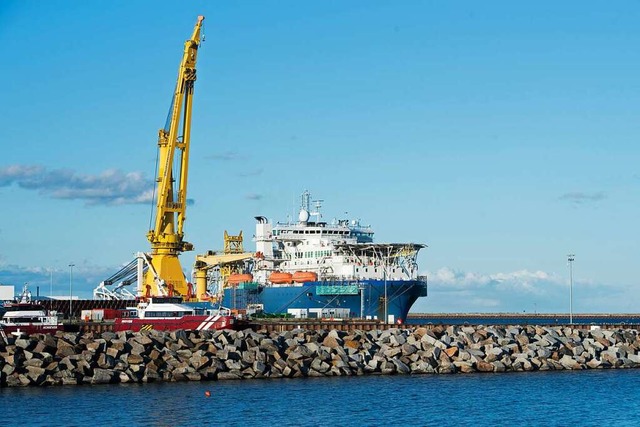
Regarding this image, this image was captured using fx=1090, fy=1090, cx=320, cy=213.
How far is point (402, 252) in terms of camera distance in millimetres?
95188

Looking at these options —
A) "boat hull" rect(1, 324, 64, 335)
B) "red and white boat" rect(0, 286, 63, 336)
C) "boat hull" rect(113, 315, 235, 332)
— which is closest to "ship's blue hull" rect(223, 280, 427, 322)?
"boat hull" rect(113, 315, 235, 332)

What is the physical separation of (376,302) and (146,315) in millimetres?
32887

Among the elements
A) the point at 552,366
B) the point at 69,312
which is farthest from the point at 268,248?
the point at 552,366

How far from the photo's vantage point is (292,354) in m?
53.9

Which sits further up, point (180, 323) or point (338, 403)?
point (180, 323)

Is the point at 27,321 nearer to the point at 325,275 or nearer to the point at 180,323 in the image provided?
the point at 180,323

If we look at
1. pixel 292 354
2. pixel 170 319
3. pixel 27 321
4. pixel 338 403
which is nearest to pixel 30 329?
pixel 27 321

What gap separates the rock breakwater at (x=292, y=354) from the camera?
49.9 meters

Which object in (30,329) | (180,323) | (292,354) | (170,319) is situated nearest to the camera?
(292,354)

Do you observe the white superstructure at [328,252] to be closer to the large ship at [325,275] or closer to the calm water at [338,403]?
the large ship at [325,275]

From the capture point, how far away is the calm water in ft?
134

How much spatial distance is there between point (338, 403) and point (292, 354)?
375 inches

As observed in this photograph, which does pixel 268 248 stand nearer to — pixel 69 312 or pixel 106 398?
pixel 69 312

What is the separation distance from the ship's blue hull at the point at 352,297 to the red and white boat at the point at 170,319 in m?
26.2
